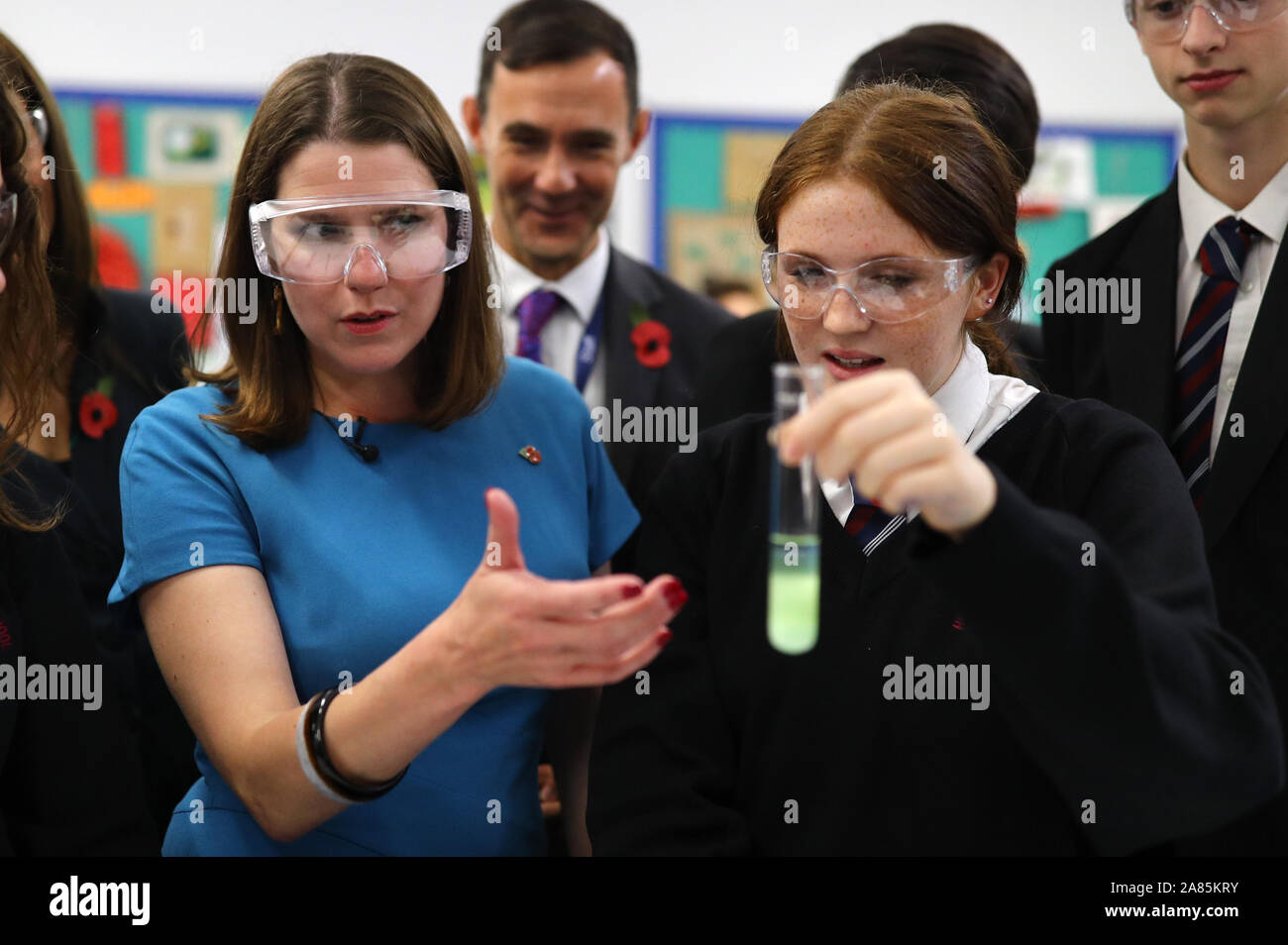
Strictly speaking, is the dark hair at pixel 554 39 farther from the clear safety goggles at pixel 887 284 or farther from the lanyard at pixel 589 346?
the clear safety goggles at pixel 887 284

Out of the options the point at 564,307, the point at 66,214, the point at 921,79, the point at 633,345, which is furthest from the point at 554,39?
the point at 66,214

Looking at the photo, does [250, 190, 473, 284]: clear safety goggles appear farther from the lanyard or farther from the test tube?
the lanyard

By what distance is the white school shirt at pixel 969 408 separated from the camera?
5.45 feet

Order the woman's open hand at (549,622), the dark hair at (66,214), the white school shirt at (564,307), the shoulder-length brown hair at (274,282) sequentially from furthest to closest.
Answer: the white school shirt at (564,307) → the dark hair at (66,214) → the shoulder-length brown hair at (274,282) → the woman's open hand at (549,622)

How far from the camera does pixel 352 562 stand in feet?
5.86

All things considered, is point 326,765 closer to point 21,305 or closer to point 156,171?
point 21,305

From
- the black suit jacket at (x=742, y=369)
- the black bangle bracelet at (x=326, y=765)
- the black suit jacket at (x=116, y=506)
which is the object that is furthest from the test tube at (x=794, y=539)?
the black suit jacket at (x=116, y=506)

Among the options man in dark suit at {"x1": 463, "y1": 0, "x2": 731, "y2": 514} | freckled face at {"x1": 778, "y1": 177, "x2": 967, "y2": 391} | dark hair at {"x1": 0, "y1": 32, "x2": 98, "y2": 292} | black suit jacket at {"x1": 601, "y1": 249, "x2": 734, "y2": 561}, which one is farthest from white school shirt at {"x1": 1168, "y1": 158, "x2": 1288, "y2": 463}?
dark hair at {"x1": 0, "y1": 32, "x2": 98, "y2": 292}

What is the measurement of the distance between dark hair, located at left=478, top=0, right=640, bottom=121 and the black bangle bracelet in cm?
188

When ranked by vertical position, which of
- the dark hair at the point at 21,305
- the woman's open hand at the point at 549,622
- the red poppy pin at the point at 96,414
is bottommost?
the woman's open hand at the point at 549,622

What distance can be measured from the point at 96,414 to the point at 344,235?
0.86m

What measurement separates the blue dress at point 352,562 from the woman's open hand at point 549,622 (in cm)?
36
